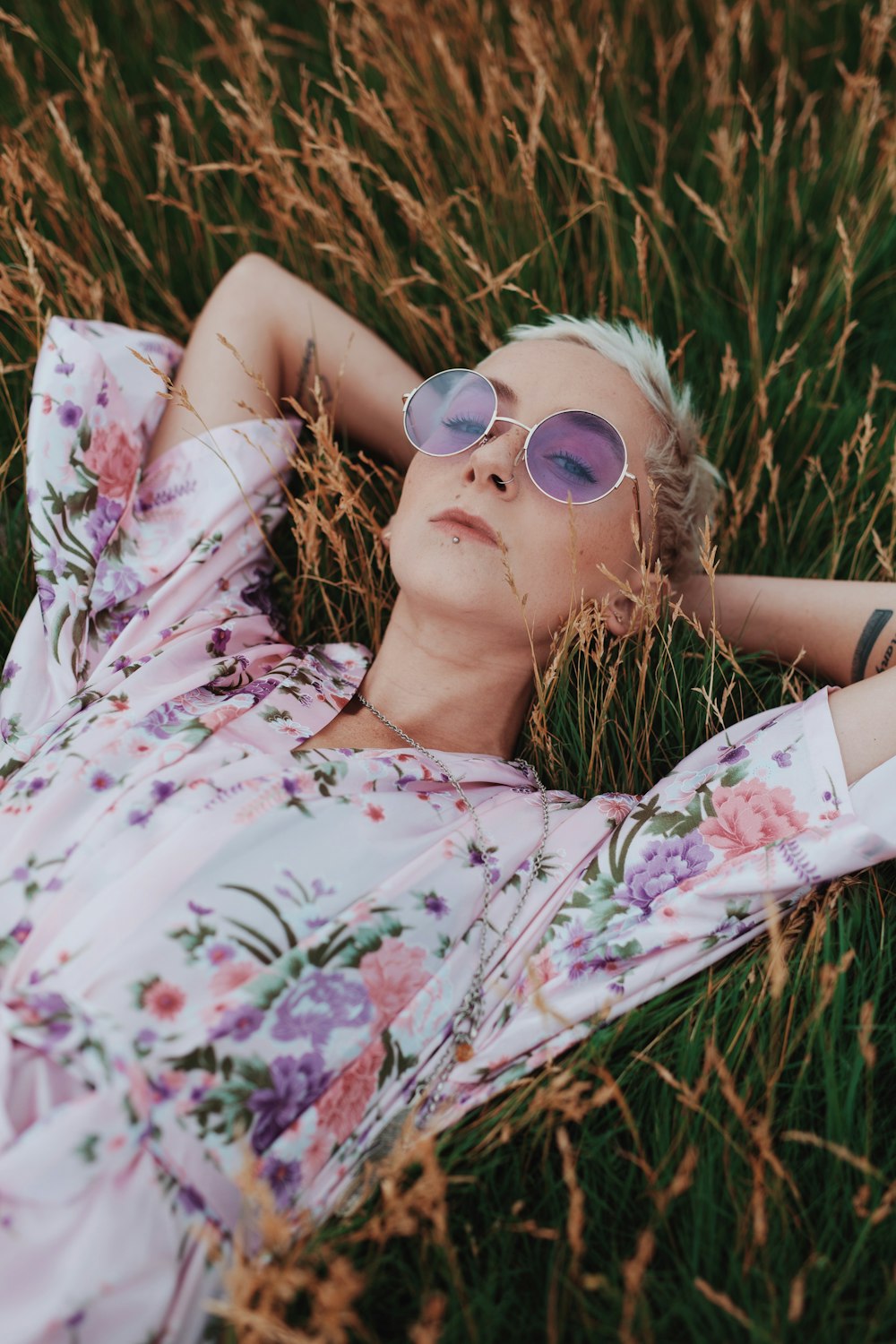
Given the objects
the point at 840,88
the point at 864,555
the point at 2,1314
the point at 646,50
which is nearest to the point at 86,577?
the point at 2,1314

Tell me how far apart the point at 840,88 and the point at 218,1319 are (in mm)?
4351

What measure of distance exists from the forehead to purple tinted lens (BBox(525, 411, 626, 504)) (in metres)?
0.08

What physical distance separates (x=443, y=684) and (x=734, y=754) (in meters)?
0.67

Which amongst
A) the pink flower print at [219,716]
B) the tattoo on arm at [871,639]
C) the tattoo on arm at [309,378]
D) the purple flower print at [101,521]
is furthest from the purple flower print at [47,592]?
the tattoo on arm at [871,639]

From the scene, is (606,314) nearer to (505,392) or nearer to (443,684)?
(505,392)

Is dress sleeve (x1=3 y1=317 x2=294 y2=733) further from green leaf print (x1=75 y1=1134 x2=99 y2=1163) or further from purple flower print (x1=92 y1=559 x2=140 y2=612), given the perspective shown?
green leaf print (x1=75 y1=1134 x2=99 y2=1163)

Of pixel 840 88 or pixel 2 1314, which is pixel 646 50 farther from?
pixel 2 1314

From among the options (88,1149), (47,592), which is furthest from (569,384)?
(88,1149)

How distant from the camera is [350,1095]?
72.0 inches

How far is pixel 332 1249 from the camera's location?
67.7 inches

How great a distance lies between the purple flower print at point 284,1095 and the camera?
1731 mm

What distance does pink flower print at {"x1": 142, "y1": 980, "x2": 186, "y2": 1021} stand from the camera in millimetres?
1717

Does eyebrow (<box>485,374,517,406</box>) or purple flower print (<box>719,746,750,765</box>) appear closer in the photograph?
purple flower print (<box>719,746,750,765</box>)

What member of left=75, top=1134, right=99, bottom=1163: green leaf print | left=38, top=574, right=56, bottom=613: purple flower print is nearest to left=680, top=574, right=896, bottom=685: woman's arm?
left=38, top=574, right=56, bottom=613: purple flower print
